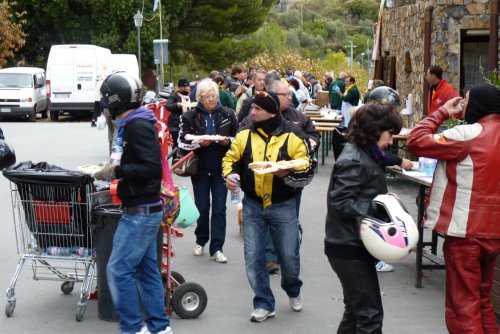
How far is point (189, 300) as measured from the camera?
7.18 m

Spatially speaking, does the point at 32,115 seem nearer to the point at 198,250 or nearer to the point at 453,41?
the point at 453,41

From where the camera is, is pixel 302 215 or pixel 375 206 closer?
pixel 375 206

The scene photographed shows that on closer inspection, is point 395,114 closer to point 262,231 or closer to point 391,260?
point 391,260

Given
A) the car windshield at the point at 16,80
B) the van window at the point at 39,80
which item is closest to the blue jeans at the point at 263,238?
the car windshield at the point at 16,80

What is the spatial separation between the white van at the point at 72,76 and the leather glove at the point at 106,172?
27.0 m

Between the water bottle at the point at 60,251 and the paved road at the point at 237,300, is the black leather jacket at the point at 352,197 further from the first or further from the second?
the water bottle at the point at 60,251

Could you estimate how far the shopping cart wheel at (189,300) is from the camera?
23.2 ft

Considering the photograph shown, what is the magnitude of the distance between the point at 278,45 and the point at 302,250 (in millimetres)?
56018

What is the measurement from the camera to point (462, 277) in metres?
5.62

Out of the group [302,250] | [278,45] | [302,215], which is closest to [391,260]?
[302,250]

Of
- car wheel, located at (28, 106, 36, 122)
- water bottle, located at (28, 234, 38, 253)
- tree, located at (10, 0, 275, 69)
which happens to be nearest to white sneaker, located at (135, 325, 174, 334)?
Answer: water bottle, located at (28, 234, 38, 253)

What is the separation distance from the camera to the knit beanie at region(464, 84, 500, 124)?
5688 mm

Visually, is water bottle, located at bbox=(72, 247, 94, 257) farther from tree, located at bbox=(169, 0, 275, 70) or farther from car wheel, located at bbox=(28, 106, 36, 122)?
tree, located at bbox=(169, 0, 275, 70)

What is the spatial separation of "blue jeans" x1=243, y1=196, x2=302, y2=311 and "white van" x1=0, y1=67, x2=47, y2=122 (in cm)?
2691
